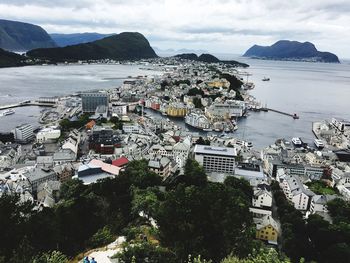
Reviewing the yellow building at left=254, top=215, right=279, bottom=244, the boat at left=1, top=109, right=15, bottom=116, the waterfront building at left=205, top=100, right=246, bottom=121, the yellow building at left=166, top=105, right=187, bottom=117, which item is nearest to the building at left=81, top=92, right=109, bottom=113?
the boat at left=1, top=109, right=15, bottom=116

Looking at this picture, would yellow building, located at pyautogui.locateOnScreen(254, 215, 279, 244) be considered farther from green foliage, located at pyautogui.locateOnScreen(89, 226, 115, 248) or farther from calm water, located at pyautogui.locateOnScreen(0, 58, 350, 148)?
calm water, located at pyautogui.locateOnScreen(0, 58, 350, 148)

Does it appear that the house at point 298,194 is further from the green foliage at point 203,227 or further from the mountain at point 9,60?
the mountain at point 9,60

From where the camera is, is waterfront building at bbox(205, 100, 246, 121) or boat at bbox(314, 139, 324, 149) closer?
boat at bbox(314, 139, 324, 149)

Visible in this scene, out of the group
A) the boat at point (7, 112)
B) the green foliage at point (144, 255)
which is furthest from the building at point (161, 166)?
the boat at point (7, 112)

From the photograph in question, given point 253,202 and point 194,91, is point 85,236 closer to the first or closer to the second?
point 253,202

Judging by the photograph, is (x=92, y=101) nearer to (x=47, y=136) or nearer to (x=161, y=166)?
(x=47, y=136)

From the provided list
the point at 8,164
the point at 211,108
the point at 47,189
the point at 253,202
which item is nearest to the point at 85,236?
the point at 47,189
